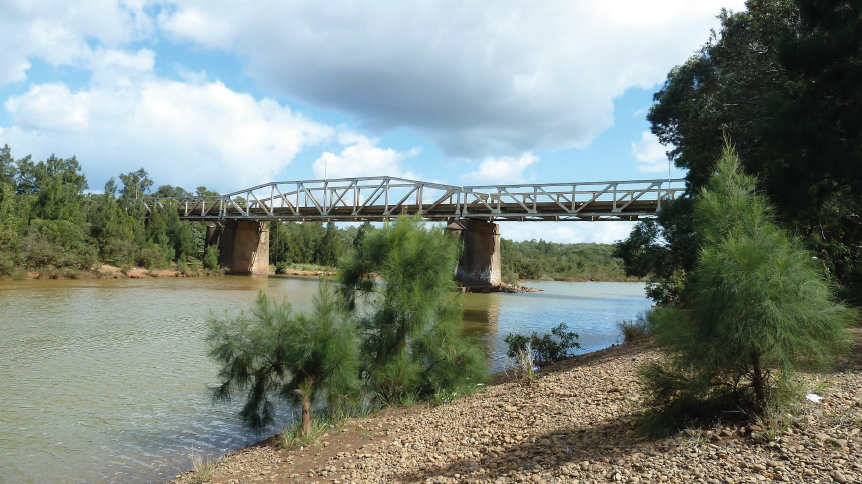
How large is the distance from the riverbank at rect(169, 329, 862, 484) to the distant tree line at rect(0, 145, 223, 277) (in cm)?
4087

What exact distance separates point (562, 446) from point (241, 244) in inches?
2511

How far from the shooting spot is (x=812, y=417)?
191 inches

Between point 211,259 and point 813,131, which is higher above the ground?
point 813,131

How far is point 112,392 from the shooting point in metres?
10.3

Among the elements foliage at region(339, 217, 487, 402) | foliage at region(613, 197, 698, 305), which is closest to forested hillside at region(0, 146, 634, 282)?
foliage at region(613, 197, 698, 305)

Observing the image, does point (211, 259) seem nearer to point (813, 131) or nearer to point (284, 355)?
point (284, 355)

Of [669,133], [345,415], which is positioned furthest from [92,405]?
[669,133]

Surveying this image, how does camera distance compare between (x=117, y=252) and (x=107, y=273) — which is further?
(x=117, y=252)

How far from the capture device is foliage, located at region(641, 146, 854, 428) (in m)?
4.64

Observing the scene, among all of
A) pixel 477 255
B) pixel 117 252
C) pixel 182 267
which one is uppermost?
pixel 477 255

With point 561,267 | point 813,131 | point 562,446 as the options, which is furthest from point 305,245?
point 562,446

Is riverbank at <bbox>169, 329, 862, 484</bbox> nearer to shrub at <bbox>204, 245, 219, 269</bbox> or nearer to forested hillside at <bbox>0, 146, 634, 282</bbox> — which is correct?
forested hillside at <bbox>0, 146, 634, 282</bbox>

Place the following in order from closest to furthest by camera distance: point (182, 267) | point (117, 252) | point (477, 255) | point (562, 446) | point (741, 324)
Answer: point (741, 324) < point (562, 446) < point (477, 255) < point (117, 252) < point (182, 267)

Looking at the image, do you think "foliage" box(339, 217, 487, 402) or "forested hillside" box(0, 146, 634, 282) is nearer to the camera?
"foliage" box(339, 217, 487, 402)
